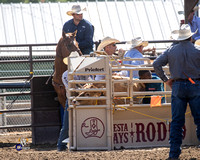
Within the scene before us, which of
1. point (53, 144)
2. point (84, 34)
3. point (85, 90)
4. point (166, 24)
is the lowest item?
point (53, 144)

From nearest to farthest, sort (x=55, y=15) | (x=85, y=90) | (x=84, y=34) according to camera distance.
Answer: (x=85, y=90)
(x=84, y=34)
(x=55, y=15)

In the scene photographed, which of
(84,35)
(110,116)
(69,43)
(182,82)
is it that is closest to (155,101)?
(110,116)

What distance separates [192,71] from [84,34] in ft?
13.3

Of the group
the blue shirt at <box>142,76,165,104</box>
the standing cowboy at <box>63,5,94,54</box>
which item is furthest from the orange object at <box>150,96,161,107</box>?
the standing cowboy at <box>63,5,94,54</box>

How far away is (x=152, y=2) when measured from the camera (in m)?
25.3

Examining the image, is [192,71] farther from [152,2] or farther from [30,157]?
[152,2]

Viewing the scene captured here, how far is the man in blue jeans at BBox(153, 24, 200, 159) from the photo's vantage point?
6.88 m

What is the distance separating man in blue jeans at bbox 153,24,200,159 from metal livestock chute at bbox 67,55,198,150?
1.63 metres

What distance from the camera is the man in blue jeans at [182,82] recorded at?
6875 millimetres

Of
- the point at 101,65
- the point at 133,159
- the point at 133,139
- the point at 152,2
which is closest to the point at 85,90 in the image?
the point at 101,65

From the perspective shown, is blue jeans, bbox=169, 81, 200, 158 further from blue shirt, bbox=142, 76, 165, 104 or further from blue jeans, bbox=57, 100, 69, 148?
blue jeans, bbox=57, 100, 69, 148

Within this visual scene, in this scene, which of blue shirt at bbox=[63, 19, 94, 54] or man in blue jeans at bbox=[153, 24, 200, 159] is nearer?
man in blue jeans at bbox=[153, 24, 200, 159]

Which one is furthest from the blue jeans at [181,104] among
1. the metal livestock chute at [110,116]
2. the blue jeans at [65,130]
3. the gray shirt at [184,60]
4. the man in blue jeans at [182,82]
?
the blue jeans at [65,130]

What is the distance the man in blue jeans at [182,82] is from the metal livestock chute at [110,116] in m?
1.63
